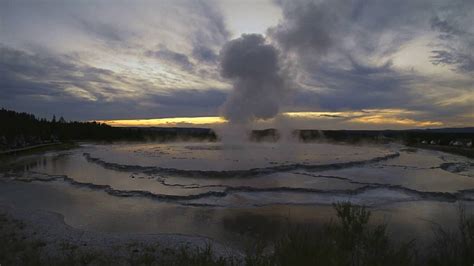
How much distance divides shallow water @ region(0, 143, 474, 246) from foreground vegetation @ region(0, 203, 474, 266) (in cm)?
228

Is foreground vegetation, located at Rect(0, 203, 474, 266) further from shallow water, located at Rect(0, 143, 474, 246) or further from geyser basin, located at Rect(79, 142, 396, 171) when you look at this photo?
geyser basin, located at Rect(79, 142, 396, 171)

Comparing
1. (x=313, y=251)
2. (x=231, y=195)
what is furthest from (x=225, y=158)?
(x=313, y=251)

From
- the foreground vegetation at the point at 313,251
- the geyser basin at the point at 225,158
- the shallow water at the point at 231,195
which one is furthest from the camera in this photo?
the geyser basin at the point at 225,158

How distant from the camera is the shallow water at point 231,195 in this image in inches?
426

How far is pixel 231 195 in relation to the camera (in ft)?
49.3

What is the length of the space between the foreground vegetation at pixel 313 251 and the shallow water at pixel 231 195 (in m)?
2.28

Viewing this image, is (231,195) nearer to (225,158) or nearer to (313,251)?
(313,251)

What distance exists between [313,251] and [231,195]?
10550 mm

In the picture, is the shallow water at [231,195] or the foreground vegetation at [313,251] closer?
the foreground vegetation at [313,251]

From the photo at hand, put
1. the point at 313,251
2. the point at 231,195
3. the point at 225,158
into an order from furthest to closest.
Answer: the point at 225,158, the point at 231,195, the point at 313,251

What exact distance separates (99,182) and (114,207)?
6.26m

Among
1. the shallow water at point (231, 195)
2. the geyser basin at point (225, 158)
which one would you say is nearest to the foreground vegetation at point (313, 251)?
the shallow water at point (231, 195)

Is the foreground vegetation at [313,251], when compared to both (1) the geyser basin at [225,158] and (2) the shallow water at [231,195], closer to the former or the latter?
(2) the shallow water at [231,195]

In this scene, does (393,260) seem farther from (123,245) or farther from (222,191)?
(222,191)
